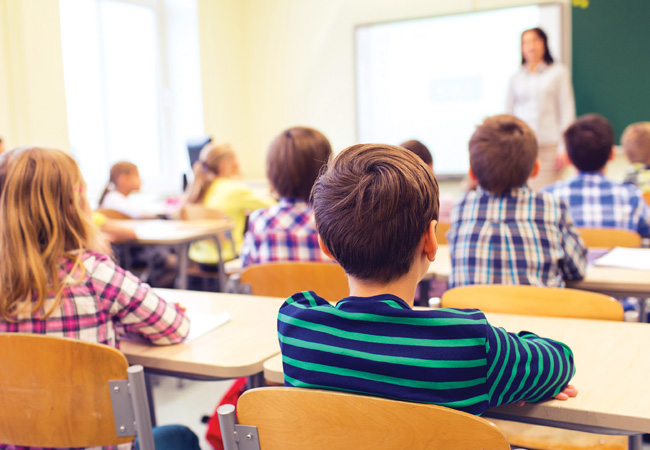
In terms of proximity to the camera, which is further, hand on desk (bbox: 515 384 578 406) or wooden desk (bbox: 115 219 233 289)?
wooden desk (bbox: 115 219 233 289)

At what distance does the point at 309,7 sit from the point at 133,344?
5.28 m

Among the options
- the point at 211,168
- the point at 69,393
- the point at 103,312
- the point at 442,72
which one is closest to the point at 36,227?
the point at 103,312

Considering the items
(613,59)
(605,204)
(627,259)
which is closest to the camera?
(627,259)

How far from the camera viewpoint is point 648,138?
3.62 meters

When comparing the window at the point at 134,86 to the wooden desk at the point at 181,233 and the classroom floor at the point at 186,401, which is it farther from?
the classroom floor at the point at 186,401

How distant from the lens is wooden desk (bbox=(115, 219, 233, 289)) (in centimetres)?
346

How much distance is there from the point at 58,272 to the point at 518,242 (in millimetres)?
1271

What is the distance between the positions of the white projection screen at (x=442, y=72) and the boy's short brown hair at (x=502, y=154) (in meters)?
3.62

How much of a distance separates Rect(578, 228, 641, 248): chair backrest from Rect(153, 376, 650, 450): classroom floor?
1.72 meters

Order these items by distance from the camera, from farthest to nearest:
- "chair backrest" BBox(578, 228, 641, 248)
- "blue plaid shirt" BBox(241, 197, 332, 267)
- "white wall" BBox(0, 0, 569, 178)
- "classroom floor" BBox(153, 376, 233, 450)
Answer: "white wall" BBox(0, 0, 569, 178) < "classroom floor" BBox(153, 376, 233, 450) < "chair backrest" BBox(578, 228, 641, 248) < "blue plaid shirt" BBox(241, 197, 332, 267)

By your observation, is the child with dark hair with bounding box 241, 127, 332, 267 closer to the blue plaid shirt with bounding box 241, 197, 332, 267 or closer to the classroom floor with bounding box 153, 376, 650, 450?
the blue plaid shirt with bounding box 241, 197, 332, 267

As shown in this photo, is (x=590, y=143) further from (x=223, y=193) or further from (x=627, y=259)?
(x=223, y=193)

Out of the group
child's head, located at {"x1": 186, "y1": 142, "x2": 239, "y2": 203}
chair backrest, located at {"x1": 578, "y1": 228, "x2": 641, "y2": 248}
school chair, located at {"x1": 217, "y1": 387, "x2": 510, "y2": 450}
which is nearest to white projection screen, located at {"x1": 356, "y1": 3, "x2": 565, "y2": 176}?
child's head, located at {"x1": 186, "y1": 142, "x2": 239, "y2": 203}

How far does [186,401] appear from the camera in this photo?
284 centimetres
